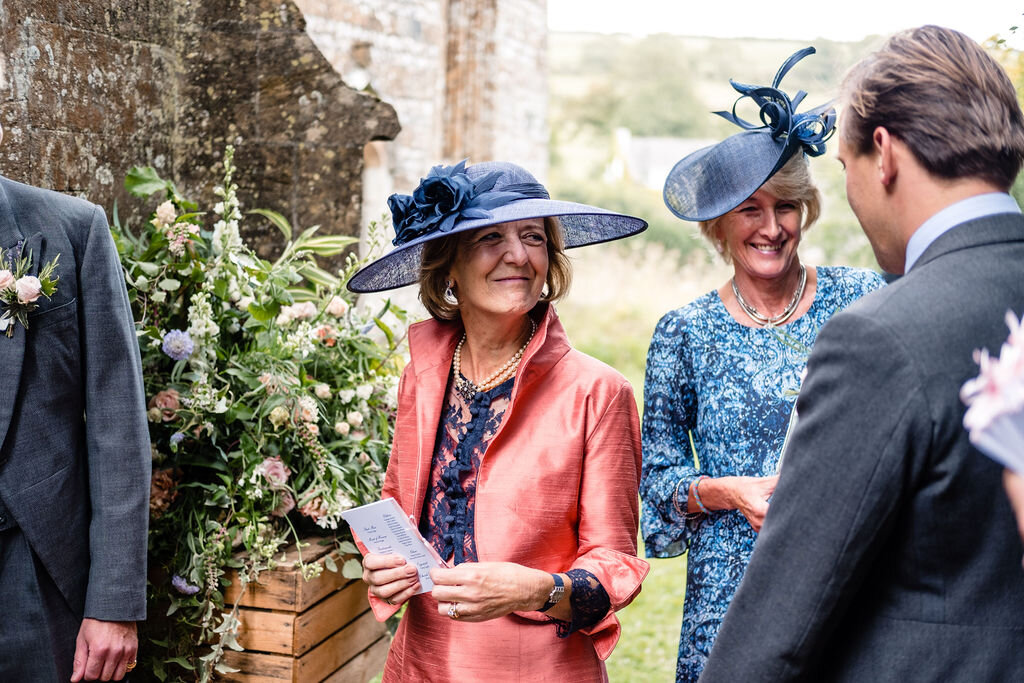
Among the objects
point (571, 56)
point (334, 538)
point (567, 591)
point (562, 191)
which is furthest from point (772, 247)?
point (571, 56)

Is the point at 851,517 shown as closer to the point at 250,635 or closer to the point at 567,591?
the point at 567,591

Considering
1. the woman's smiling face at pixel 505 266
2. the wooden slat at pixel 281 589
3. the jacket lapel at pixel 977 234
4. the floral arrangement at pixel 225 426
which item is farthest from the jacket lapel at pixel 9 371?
the jacket lapel at pixel 977 234

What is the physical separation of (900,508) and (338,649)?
1.93 m

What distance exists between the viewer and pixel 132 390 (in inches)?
87.6

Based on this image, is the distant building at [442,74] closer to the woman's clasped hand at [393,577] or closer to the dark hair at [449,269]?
the dark hair at [449,269]

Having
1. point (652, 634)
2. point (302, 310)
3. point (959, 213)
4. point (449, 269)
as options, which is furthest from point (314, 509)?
point (652, 634)

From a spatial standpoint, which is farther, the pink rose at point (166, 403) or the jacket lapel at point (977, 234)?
the pink rose at point (166, 403)

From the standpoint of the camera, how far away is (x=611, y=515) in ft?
6.54

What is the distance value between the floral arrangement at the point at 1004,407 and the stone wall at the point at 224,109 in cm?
278

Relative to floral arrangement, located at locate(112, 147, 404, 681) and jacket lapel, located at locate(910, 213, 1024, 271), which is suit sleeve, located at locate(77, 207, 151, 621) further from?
jacket lapel, located at locate(910, 213, 1024, 271)

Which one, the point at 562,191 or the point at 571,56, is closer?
the point at 562,191

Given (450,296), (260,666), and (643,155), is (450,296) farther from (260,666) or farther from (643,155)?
(643,155)

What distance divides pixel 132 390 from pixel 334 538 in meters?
0.78

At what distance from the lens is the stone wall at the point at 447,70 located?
6223mm
